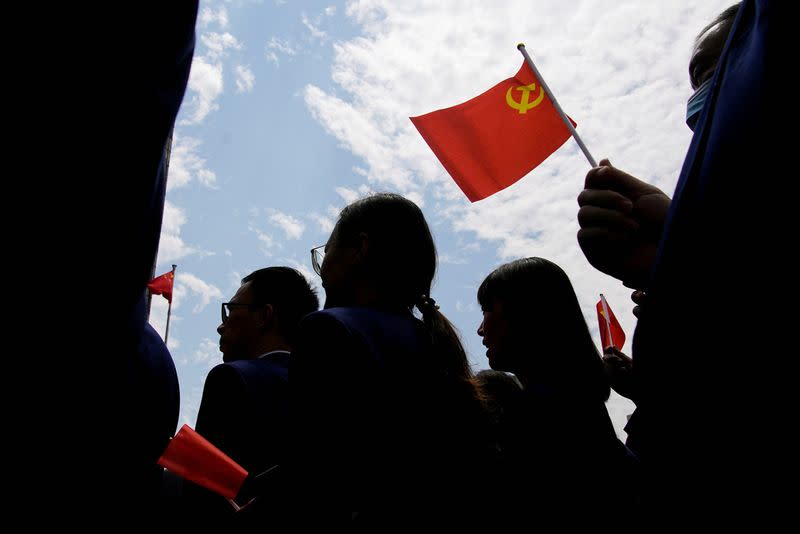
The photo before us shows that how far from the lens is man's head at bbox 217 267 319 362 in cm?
338

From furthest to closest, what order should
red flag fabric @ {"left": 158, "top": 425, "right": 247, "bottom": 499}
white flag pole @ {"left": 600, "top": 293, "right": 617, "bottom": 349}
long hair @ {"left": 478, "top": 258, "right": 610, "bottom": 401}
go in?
1. white flag pole @ {"left": 600, "top": 293, "right": 617, "bottom": 349}
2. long hair @ {"left": 478, "top": 258, "right": 610, "bottom": 401}
3. red flag fabric @ {"left": 158, "top": 425, "right": 247, "bottom": 499}

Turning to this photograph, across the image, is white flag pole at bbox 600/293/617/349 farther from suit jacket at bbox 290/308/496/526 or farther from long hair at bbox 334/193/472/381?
suit jacket at bbox 290/308/496/526

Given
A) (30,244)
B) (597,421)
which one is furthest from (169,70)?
(597,421)

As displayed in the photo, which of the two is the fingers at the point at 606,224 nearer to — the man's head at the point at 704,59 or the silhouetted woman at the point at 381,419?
the man's head at the point at 704,59

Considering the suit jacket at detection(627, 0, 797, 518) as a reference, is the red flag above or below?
above

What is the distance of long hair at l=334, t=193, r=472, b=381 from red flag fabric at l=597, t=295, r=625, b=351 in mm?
4713

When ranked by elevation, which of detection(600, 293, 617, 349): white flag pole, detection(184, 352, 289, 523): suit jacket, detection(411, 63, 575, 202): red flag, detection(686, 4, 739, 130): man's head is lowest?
detection(184, 352, 289, 523): suit jacket

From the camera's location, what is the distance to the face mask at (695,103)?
1589 mm

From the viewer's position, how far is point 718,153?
815 mm

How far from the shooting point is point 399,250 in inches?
89.1

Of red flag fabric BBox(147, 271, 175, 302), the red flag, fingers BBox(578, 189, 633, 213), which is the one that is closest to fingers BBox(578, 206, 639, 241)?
fingers BBox(578, 189, 633, 213)

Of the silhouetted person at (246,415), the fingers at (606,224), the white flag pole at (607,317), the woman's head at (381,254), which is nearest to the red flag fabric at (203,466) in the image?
the silhouetted person at (246,415)

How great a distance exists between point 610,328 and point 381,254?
5.19 meters

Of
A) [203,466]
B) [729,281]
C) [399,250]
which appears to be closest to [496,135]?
[399,250]
